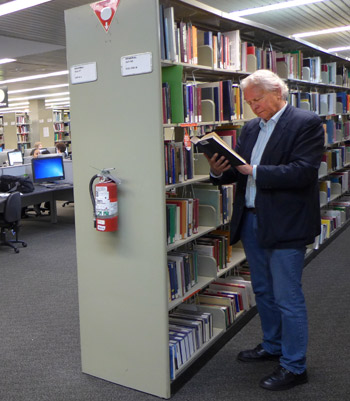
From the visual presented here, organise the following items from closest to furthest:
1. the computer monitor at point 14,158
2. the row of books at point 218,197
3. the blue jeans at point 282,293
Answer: the blue jeans at point 282,293 → the row of books at point 218,197 → the computer monitor at point 14,158

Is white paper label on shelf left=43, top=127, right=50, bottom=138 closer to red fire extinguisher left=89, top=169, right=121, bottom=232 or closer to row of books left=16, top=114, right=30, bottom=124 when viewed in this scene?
row of books left=16, top=114, right=30, bottom=124

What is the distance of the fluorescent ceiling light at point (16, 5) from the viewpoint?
5531mm

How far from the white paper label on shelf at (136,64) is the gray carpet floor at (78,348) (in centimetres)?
169

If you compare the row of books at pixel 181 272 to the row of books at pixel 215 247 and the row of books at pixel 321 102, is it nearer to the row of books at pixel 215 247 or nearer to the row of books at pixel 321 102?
the row of books at pixel 215 247

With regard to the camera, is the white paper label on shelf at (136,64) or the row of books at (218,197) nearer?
the white paper label on shelf at (136,64)

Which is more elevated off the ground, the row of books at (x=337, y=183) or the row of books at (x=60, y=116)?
the row of books at (x=60, y=116)

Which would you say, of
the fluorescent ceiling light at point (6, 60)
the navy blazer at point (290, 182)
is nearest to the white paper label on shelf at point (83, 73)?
the navy blazer at point (290, 182)

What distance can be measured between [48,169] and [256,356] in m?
5.35

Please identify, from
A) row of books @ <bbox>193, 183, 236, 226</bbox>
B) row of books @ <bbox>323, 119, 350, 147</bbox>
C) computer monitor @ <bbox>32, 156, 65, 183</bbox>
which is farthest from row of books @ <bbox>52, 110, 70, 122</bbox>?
row of books @ <bbox>193, 183, 236, 226</bbox>

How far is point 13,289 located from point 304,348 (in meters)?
2.88

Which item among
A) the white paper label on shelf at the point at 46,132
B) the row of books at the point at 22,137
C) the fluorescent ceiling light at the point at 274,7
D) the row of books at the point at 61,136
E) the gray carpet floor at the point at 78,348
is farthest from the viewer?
the row of books at the point at 22,137

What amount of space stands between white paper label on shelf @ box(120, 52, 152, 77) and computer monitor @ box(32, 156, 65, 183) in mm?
5100

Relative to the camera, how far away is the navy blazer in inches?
88.7

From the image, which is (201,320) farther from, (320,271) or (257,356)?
(320,271)
